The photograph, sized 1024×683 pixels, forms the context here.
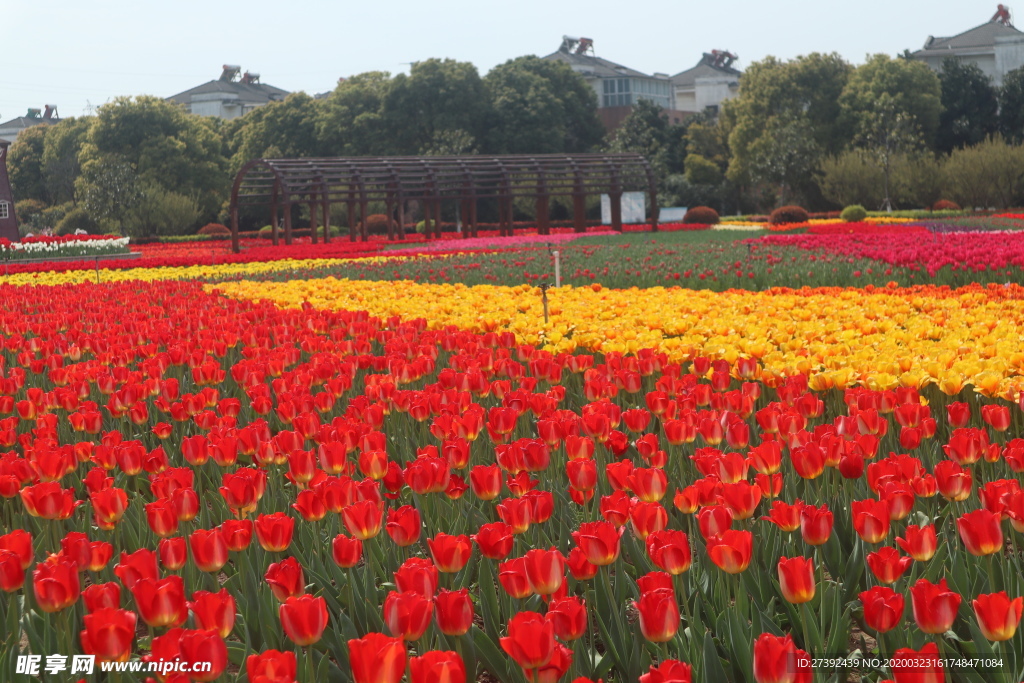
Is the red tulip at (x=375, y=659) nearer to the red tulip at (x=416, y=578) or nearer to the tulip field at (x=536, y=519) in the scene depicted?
the tulip field at (x=536, y=519)

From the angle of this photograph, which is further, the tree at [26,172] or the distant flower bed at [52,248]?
the tree at [26,172]

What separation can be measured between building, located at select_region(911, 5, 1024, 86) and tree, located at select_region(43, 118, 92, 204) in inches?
2088

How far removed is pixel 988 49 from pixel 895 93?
73.3ft

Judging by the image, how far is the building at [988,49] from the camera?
65750 mm

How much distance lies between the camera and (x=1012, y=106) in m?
51.0

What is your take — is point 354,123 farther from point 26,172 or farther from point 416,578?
point 416,578

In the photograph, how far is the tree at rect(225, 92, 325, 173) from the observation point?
53438 millimetres

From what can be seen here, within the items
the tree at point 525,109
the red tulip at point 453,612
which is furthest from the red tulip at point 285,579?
the tree at point 525,109

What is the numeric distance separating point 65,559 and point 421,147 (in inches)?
2037

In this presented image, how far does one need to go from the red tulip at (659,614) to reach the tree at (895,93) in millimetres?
51475

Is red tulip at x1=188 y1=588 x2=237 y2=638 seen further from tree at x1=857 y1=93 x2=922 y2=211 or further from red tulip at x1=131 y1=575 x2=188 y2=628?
tree at x1=857 y1=93 x2=922 y2=211

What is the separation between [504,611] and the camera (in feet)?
7.56

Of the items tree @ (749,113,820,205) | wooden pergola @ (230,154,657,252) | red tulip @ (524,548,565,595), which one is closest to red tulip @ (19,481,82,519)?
red tulip @ (524,548,565,595)

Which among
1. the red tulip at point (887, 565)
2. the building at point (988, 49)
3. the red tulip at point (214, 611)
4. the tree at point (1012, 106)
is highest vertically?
the building at point (988, 49)
